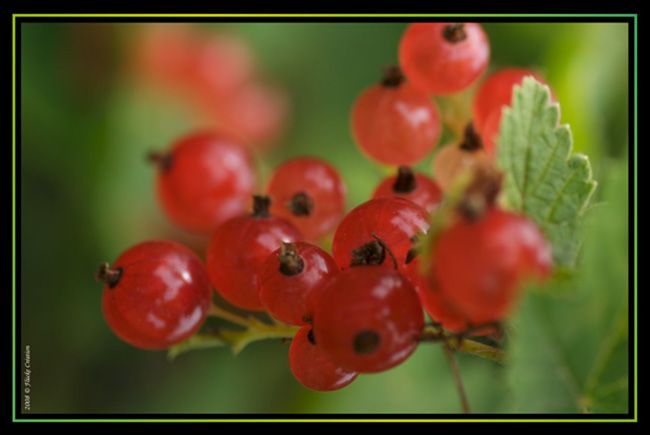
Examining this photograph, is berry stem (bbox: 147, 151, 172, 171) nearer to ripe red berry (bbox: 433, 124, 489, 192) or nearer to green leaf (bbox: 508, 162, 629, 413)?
ripe red berry (bbox: 433, 124, 489, 192)

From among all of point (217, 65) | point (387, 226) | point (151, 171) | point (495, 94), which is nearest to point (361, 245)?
point (387, 226)

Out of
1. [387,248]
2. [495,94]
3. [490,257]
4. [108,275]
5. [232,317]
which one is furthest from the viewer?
[495,94]

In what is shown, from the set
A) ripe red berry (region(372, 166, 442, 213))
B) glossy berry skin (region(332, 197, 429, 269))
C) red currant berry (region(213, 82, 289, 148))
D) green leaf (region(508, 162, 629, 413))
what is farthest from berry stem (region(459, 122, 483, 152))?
red currant berry (region(213, 82, 289, 148))

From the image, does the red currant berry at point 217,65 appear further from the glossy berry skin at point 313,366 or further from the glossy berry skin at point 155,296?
the glossy berry skin at point 313,366

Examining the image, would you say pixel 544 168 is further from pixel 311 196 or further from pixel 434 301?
pixel 311 196
